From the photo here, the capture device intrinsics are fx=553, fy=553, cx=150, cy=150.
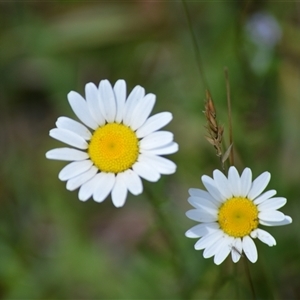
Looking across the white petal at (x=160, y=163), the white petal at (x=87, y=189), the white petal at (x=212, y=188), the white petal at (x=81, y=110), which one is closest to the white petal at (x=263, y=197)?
the white petal at (x=212, y=188)

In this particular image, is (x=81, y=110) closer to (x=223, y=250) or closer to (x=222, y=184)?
(x=222, y=184)

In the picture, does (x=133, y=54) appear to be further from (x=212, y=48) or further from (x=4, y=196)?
(x=4, y=196)

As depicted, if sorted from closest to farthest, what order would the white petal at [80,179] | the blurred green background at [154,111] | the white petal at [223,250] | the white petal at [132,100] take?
1. the white petal at [223,250]
2. the white petal at [80,179]
3. the white petal at [132,100]
4. the blurred green background at [154,111]

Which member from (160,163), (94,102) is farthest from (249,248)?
(94,102)

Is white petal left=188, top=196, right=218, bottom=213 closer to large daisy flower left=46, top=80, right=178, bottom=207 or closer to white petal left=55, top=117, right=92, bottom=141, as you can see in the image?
large daisy flower left=46, top=80, right=178, bottom=207

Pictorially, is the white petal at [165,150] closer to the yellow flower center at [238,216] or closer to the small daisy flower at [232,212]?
the small daisy flower at [232,212]

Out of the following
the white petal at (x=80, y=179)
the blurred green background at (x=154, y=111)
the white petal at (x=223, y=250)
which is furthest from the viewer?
the blurred green background at (x=154, y=111)
